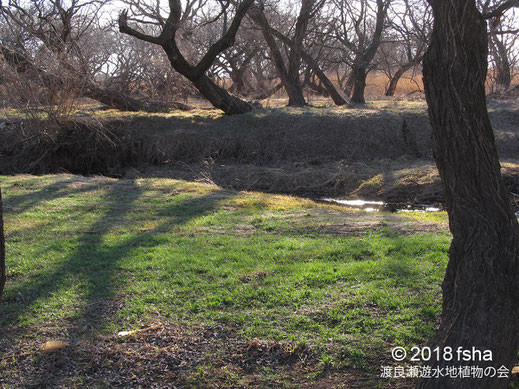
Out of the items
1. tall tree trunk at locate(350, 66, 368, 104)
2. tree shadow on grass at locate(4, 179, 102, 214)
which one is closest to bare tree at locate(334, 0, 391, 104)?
tall tree trunk at locate(350, 66, 368, 104)

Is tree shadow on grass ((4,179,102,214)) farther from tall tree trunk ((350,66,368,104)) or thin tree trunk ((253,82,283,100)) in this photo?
thin tree trunk ((253,82,283,100))

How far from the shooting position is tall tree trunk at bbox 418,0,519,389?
3.56 metres

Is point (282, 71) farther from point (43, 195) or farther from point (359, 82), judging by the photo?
point (43, 195)

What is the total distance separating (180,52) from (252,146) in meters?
3.56

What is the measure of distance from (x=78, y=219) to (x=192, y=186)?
3624mm

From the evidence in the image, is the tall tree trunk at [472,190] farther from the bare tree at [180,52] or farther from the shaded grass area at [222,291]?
the bare tree at [180,52]

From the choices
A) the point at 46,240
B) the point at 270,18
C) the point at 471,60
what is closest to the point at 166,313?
the point at 46,240

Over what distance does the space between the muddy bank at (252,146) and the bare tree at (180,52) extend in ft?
2.04

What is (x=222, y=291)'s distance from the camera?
555cm

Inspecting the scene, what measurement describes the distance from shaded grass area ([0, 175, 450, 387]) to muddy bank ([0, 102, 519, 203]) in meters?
5.76

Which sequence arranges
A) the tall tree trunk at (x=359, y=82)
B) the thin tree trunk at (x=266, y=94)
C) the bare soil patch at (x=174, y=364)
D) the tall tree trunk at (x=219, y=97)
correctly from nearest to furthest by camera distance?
1. the bare soil patch at (x=174, y=364)
2. the tall tree trunk at (x=219, y=97)
3. the tall tree trunk at (x=359, y=82)
4. the thin tree trunk at (x=266, y=94)

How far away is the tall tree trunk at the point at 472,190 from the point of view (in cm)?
356

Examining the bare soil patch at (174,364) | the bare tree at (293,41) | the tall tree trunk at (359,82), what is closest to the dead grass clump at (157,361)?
the bare soil patch at (174,364)

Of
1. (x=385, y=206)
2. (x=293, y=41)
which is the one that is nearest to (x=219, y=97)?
(x=293, y=41)
